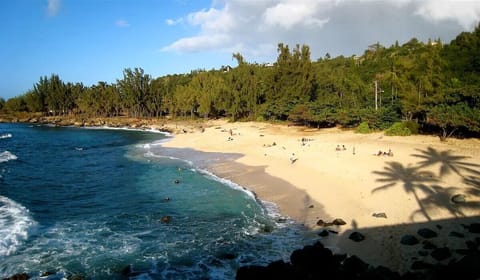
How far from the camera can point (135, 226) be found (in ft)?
69.6

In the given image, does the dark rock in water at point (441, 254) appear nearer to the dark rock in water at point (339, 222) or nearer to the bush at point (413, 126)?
the dark rock in water at point (339, 222)

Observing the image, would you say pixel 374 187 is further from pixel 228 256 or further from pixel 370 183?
pixel 228 256

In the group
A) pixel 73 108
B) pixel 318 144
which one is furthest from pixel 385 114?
pixel 73 108

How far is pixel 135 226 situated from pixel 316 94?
204 feet

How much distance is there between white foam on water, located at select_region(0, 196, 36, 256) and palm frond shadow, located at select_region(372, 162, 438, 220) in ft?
67.3

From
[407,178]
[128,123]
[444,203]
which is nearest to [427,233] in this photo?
[444,203]

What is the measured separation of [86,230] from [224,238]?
309 inches

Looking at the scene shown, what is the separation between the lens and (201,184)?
30.6 metres

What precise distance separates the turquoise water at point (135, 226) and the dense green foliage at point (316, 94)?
27.4 meters

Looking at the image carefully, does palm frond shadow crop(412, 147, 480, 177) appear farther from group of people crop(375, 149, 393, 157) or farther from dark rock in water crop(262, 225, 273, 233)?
dark rock in water crop(262, 225, 273, 233)

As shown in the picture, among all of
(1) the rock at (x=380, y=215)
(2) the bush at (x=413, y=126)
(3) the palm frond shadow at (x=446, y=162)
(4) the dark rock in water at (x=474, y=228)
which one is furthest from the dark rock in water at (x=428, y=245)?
(2) the bush at (x=413, y=126)

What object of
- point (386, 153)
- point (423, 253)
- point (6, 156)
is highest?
point (386, 153)

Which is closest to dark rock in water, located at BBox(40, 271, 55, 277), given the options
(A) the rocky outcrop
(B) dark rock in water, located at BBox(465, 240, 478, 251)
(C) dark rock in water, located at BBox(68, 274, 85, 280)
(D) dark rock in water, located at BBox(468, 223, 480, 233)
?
(C) dark rock in water, located at BBox(68, 274, 85, 280)

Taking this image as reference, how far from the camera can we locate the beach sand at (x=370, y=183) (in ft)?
56.6
